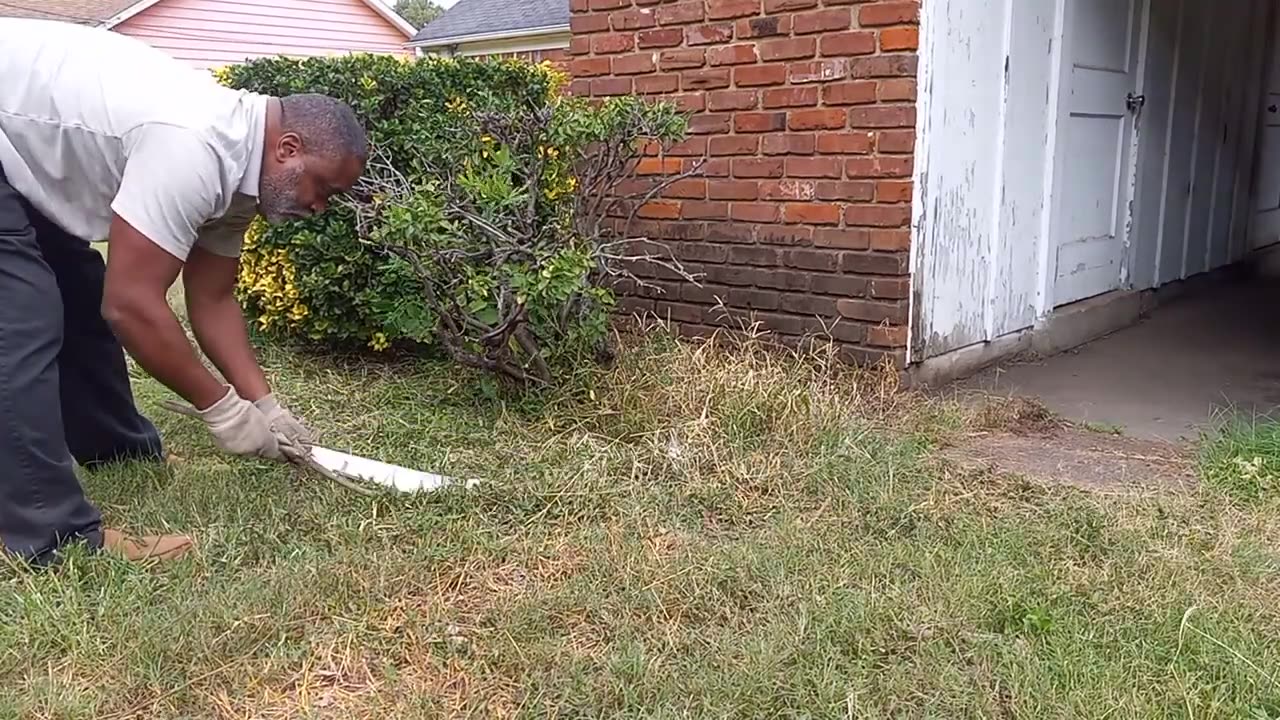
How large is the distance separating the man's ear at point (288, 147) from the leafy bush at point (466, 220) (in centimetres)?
76

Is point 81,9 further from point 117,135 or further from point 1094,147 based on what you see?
point 117,135

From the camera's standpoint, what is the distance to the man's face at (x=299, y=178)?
2.51 metres

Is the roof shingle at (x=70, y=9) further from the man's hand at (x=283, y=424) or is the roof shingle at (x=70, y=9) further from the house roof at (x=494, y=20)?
the man's hand at (x=283, y=424)

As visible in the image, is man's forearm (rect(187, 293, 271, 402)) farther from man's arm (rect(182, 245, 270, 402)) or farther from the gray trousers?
the gray trousers

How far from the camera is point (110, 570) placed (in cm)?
243

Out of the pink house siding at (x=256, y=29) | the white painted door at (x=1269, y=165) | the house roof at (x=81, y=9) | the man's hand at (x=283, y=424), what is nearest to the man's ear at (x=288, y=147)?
the man's hand at (x=283, y=424)

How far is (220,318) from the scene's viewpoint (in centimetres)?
290

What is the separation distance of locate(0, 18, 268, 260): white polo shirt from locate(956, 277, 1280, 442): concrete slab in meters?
2.94

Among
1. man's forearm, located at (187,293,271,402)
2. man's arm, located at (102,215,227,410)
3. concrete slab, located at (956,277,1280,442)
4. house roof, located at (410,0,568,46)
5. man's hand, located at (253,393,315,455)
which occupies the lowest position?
concrete slab, located at (956,277,1280,442)

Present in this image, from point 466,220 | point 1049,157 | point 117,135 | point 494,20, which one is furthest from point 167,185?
point 494,20

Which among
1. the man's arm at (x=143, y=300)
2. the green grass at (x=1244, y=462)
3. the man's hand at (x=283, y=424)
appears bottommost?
the green grass at (x=1244, y=462)

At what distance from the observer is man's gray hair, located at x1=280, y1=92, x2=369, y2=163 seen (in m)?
2.50

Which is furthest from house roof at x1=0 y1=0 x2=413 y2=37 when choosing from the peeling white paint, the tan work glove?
the tan work glove

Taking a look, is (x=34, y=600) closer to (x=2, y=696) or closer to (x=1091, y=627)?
(x=2, y=696)
